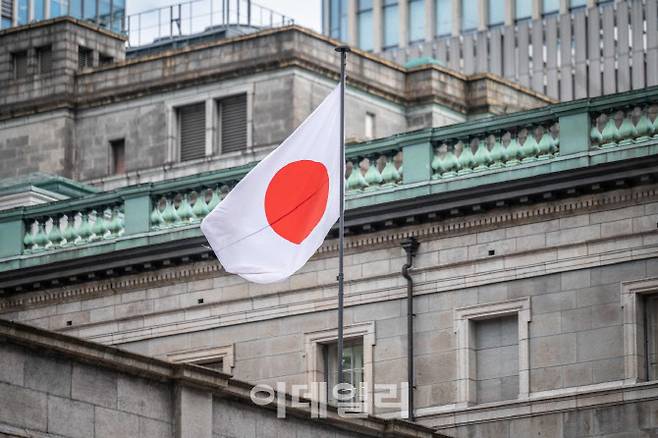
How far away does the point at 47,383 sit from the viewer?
111 feet

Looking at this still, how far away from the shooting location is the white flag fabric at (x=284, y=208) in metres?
42.6

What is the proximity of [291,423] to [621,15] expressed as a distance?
3154 inches

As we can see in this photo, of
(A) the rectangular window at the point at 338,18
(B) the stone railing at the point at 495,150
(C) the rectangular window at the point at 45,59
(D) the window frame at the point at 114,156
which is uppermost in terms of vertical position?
(A) the rectangular window at the point at 338,18

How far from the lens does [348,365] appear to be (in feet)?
166

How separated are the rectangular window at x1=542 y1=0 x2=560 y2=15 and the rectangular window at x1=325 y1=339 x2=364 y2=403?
71.0m

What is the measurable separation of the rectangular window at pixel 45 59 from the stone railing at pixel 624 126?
24.7m

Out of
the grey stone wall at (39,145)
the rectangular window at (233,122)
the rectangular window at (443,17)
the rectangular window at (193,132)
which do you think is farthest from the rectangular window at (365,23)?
the rectangular window at (233,122)

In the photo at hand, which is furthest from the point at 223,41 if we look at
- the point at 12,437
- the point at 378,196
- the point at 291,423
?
the point at 12,437

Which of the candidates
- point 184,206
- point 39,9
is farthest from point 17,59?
point 39,9

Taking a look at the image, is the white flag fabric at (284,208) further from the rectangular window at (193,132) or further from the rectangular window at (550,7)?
the rectangular window at (550,7)

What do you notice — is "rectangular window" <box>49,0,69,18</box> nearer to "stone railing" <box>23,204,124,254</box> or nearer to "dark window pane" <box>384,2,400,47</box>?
"dark window pane" <box>384,2,400,47</box>

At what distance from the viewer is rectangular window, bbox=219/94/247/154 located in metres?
65.2

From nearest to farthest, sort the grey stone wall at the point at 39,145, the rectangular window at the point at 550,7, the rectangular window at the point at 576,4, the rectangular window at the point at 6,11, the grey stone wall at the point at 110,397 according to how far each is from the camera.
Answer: the grey stone wall at the point at 110,397 → the grey stone wall at the point at 39,145 → the rectangular window at the point at 576,4 → the rectangular window at the point at 550,7 → the rectangular window at the point at 6,11

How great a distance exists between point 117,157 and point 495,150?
20.1 meters
